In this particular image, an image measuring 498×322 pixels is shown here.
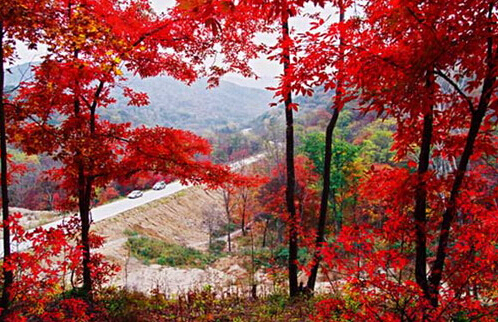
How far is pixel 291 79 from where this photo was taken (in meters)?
2.16

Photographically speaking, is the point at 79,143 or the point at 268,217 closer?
the point at 79,143

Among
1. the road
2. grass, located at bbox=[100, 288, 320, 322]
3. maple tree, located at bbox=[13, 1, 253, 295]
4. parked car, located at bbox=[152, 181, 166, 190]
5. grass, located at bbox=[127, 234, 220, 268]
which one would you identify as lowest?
grass, located at bbox=[127, 234, 220, 268]

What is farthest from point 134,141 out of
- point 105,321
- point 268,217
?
point 268,217

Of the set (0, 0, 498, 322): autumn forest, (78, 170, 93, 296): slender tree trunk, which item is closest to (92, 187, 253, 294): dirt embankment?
(0, 0, 498, 322): autumn forest

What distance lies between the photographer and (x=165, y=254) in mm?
12289

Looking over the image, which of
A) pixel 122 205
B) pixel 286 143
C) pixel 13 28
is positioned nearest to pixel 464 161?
pixel 286 143

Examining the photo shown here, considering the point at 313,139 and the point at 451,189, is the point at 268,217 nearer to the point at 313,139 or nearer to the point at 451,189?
the point at 313,139

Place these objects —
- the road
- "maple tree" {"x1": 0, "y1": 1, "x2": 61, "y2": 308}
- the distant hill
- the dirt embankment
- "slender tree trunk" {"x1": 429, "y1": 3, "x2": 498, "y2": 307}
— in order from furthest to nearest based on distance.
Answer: the distant hill, the road, the dirt embankment, "maple tree" {"x1": 0, "y1": 1, "x2": 61, "y2": 308}, "slender tree trunk" {"x1": 429, "y1": 3, "x2": 498, "y2": 307}

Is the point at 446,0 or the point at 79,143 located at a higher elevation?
the point at 446,0

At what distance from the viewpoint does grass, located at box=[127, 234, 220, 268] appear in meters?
11.8

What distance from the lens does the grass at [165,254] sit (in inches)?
464

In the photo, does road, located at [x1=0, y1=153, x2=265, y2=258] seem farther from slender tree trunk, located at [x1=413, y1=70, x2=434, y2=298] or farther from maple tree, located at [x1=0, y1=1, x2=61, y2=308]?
slender tree trunk, located at [x1=413, y1=70, x2=434, y2=298]

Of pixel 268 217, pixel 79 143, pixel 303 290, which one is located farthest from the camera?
pixel 268 217

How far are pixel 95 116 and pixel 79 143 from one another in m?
1.30
